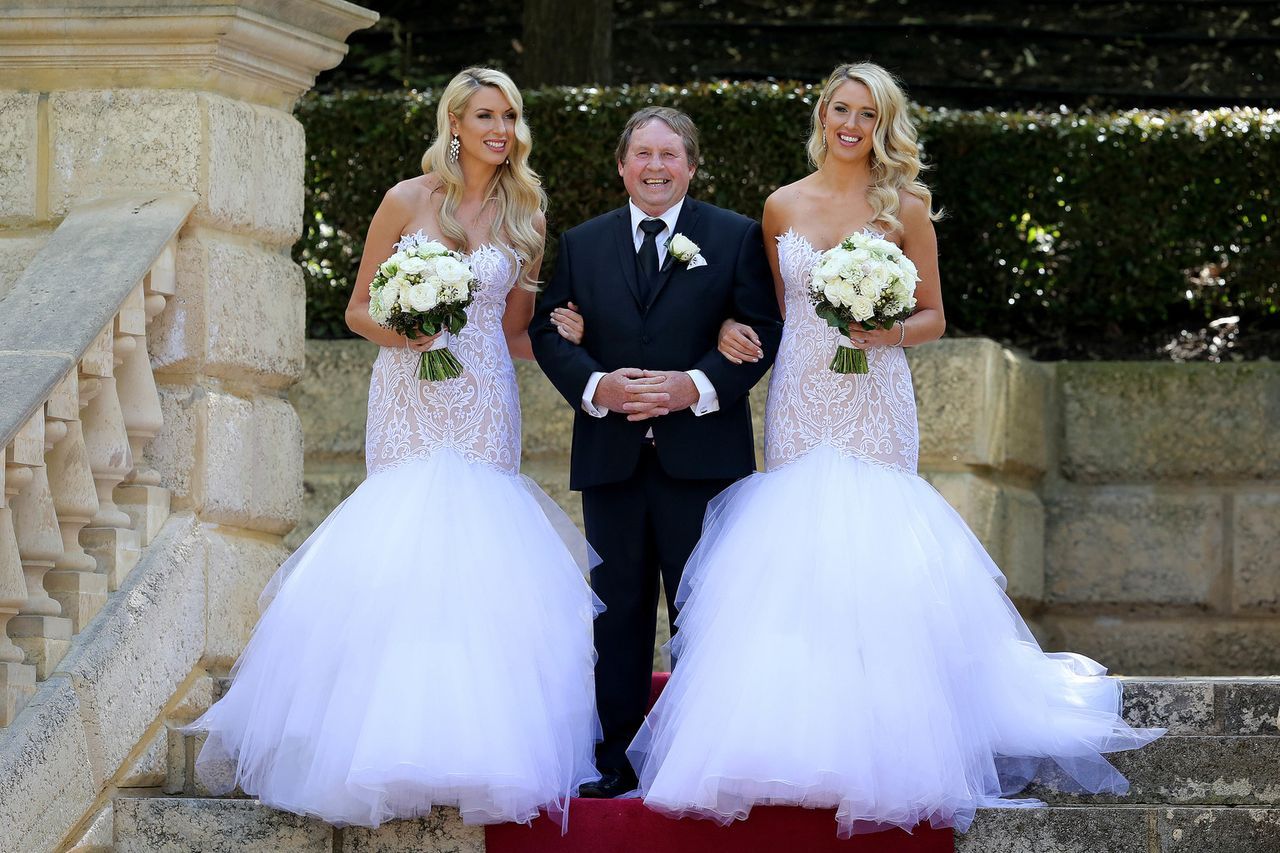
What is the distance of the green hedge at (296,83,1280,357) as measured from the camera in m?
8.68

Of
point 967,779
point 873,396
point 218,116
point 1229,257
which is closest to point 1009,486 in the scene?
point 1229,257

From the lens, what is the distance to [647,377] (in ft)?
17.8

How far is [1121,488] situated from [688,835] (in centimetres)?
413

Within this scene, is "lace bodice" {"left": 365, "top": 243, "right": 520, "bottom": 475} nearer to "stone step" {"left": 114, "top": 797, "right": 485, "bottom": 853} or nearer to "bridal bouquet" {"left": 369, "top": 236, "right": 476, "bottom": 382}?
"bridal bouquet" {"left": 369, "top": 236, "right": 476, "bottom": 382}

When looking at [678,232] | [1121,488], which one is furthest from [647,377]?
[1121,488]

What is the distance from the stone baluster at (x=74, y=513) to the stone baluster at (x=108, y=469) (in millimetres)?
71

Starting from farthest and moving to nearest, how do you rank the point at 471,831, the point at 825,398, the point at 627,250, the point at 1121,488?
the point at 1121,488 < the point at 627,250 < the point at 825,398 < the point at 471,831

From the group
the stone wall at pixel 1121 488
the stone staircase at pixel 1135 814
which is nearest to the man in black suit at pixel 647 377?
the stone staircase at pixel 1135 814

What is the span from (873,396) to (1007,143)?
3599mm

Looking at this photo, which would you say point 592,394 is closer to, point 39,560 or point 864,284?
point 864,284

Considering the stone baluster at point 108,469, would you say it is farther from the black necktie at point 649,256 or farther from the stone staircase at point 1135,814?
the black necktie at point 649,256

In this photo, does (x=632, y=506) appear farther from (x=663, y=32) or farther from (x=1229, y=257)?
(x=663, y=32)

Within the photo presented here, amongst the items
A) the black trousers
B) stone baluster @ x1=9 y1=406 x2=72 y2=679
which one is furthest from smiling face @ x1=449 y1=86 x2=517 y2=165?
stone baluster @ x1=9 y1=406 x2=72 y2=679

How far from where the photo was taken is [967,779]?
4977mm
